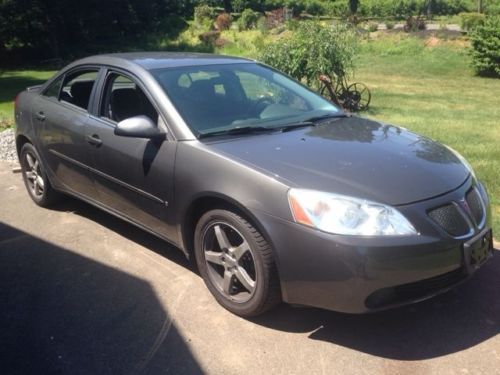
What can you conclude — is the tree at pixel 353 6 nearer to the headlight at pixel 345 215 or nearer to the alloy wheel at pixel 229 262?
the alloy wheel at pixel 229 262

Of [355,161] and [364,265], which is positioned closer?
A: [364,265]

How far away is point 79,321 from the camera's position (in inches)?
141

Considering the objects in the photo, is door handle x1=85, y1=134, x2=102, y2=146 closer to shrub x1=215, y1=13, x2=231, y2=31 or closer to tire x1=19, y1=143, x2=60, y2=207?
tire x1=19, y1=143, x2=60, y2=207

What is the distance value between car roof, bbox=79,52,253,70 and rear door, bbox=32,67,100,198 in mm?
169

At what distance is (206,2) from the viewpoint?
50250 mm

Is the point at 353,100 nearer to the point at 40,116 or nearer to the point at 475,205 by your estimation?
the point at 40,116

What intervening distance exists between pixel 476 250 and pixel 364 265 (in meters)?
0.77

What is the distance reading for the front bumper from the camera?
2939mm

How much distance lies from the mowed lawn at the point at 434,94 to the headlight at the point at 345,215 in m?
2.16

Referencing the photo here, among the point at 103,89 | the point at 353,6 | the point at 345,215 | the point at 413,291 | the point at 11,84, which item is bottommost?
the point at 353,6

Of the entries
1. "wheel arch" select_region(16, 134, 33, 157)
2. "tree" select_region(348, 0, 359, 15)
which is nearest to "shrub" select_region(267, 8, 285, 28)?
"tree" select_region(348, 0, 359, 15)

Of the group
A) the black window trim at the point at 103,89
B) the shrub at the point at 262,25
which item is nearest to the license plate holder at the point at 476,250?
the black window trim at the point at 103,89

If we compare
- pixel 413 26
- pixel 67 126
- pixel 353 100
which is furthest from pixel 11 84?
pixel 413 26

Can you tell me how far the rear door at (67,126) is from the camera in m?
4.64
